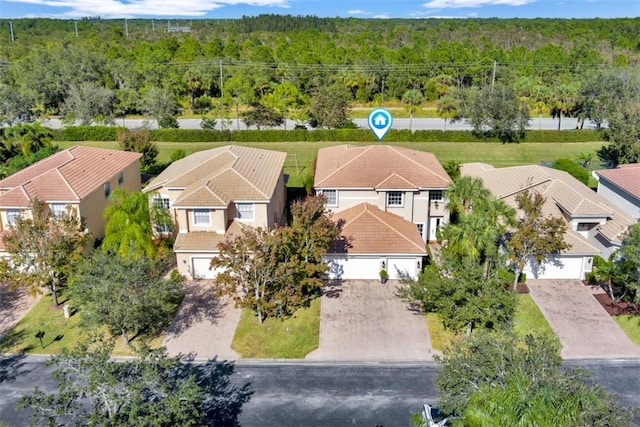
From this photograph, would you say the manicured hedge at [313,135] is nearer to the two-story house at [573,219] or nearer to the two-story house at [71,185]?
the two-story house at [71,185]

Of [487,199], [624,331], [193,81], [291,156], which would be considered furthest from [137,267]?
[193,81]

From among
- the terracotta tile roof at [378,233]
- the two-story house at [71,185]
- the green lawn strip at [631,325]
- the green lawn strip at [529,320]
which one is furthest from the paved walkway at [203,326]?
the green lawn strip at [631,325]

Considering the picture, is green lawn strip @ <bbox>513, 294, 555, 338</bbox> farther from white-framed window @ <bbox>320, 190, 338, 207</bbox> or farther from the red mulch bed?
white-framed window @ <bbox>320, 190, 338, 207</bbox>

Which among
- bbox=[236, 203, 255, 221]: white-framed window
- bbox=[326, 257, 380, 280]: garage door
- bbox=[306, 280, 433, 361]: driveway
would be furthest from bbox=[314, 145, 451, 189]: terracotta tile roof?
bbox=[306, 280, 433, 361]: driveway

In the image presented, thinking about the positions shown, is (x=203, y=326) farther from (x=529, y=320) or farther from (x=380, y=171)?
(x=529, y=320)

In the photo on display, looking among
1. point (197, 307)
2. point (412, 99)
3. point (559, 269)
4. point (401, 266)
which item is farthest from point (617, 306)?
point (412, 99)

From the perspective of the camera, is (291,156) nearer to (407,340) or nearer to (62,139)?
(62,139)
